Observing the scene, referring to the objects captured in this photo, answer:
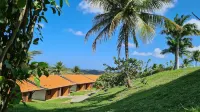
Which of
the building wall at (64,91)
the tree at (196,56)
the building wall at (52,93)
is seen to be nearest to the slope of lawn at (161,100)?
the building wall at (52,93)

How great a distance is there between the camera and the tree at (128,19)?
68.8 ft

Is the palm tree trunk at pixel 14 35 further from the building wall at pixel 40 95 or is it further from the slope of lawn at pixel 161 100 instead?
the building wall at pixel 40 95

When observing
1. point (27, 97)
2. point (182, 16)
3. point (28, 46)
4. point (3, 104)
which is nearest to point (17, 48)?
point (28, 46)

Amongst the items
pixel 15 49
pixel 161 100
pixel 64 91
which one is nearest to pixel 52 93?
pixel 64 91

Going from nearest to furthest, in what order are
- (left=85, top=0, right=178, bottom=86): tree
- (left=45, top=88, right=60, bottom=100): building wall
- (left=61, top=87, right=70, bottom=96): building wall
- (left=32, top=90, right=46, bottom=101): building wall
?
(left=85, top=0, right=178, bottom=86): tree
(left=32, top=90, right=46, bottom=101): building wall
(left=45, top=88, right=60, bottom=100): building wall
(left=61, top=87, right=70, bottom=96): building wall

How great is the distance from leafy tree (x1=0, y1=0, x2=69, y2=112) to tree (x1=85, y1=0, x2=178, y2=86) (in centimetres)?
1844

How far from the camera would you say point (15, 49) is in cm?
224

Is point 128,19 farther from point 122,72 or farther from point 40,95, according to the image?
point 40,95

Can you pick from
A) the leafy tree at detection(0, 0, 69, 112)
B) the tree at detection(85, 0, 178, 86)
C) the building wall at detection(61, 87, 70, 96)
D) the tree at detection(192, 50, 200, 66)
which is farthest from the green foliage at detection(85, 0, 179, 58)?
the tree at detection(192, 50, 200, 66)

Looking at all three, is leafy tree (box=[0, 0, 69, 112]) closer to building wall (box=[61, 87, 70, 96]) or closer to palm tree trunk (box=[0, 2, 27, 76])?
palm tree trunk (box=[0, 2, 27, 76])

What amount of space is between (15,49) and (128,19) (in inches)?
787

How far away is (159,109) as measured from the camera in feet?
33.2

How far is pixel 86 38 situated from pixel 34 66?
21.0 meters

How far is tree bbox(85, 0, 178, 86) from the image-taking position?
21.0 meters
